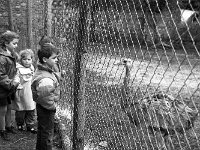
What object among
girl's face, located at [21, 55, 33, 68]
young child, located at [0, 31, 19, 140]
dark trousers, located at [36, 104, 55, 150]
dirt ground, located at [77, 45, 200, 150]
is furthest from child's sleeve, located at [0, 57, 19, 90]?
dirt ground, located at [77, 45, 200, 150]

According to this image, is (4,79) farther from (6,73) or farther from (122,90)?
(122,90)

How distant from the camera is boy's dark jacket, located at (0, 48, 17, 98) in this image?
3920 mm

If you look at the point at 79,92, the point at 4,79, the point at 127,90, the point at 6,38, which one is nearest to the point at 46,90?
the point at 79,92

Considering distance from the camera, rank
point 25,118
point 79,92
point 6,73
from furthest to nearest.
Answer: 1. point 25,118
2. point 6,73
3. point 79,92

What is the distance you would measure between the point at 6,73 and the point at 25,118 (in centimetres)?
87

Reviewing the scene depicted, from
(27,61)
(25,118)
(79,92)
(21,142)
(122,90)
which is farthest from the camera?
(25,118)

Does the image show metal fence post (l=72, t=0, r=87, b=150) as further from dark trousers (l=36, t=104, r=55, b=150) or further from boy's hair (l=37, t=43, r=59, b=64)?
dark trousers (l=36, t=104, r=55, b=150)

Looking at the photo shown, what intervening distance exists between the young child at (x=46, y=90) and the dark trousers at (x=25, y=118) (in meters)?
0.96

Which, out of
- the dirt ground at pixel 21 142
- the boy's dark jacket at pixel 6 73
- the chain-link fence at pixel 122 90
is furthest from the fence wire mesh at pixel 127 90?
the boy's dark jacket at pixel 6 73

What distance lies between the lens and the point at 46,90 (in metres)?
3.37

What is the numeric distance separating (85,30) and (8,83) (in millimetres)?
1591

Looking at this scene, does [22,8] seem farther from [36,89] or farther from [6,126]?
[36,89]

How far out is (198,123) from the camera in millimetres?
5125

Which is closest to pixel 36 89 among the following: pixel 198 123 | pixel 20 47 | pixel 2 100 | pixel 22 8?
pixel 2 100
